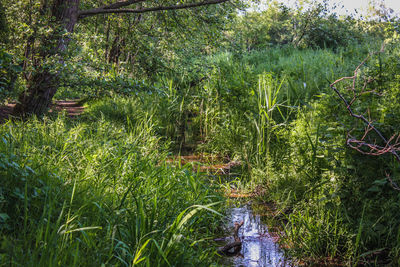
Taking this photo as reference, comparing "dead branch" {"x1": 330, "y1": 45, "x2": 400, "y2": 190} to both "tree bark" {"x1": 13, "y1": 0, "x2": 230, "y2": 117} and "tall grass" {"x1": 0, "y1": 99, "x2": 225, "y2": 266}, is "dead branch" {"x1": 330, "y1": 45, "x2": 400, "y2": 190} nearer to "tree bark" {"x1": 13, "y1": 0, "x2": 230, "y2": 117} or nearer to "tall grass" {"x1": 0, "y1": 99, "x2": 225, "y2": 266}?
"tall grass" {"x1": 0, "y1": 99, "x2": 225, "y2": 266}

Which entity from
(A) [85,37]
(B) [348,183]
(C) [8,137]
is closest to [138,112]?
(A) [85,37]

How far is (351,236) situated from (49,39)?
14.6 ft

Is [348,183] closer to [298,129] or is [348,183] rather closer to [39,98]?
[298,129]

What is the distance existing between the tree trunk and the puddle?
127 inches

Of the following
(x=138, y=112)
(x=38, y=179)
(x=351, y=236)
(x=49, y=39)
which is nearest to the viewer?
(x=38, y=179)

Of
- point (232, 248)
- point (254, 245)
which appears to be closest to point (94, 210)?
point (232, 248)

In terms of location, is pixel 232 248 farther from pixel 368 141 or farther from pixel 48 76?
pixel 48 76

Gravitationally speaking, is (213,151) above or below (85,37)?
below

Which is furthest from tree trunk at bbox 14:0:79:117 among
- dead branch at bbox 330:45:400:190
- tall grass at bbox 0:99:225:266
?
dead branch at bbox 330:45:400:190

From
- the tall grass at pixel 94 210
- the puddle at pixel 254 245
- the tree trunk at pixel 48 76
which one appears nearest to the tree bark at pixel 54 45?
the tree trunk at pixel 48 76

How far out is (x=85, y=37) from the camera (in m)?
5.13

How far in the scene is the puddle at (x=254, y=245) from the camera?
257 centimetres

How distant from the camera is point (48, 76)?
200 inches

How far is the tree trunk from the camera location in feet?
16.1
